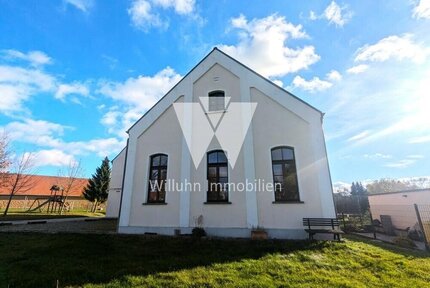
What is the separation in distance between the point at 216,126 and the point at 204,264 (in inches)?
226

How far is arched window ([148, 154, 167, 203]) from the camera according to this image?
994 cm

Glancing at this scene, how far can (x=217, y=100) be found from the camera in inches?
410

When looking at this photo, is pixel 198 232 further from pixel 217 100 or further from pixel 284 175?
pixel 217 100

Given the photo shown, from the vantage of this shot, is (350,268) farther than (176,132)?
No

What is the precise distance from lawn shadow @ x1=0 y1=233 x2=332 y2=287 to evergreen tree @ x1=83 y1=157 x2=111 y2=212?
25560 mm

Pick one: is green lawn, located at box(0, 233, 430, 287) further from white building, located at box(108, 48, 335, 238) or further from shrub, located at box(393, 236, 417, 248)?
shrub, located at box(393, 236, 417, 248)

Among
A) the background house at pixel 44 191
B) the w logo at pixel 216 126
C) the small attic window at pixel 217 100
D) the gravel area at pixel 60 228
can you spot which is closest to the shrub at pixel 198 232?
the w logo at pixel 216 126

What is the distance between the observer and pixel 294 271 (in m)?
5.12

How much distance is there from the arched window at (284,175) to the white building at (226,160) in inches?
1.4

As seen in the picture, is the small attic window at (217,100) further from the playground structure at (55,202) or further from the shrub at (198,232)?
the playground structure at (55,202)

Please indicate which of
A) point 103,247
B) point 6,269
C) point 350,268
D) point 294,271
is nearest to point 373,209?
point 350,268

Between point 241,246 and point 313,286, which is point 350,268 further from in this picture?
point 241,246

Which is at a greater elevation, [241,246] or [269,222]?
[269,222]

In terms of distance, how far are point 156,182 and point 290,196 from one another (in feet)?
18.3
